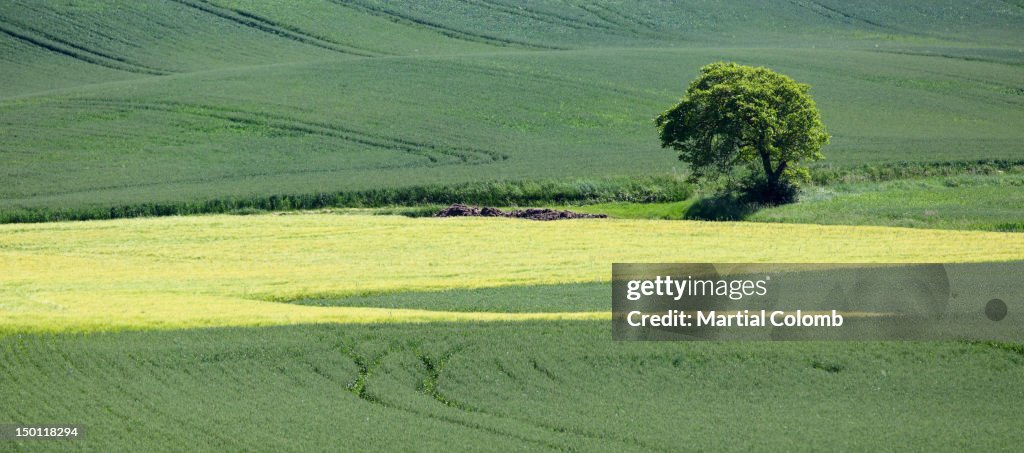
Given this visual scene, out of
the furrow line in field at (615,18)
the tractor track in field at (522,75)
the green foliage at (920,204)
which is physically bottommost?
the green foliage at (920,204)

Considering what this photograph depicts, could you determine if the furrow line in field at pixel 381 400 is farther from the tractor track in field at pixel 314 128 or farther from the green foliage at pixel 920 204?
the tractor track in field at pixel 314 128

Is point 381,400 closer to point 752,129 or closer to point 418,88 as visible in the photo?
point 752,129

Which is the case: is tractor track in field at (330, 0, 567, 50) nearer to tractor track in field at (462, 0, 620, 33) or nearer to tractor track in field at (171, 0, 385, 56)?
tractor track in field at (462, 0, 620, 33)

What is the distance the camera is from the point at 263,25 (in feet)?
278

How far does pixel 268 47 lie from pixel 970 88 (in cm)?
4417

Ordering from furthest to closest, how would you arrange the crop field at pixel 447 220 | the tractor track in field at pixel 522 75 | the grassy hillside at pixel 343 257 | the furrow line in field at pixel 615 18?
the furrow line in field at pixel 615 18
the tractor track in field at pixel 522 75
the grassy hillside at pixel 343 257
the crop field at pixel 447 220

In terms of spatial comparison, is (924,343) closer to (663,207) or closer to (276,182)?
(663,207)

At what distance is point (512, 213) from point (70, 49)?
44.9 meters

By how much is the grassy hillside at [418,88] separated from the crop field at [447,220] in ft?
0.92

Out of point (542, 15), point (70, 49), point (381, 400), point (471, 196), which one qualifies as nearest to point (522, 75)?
point (542, 15)

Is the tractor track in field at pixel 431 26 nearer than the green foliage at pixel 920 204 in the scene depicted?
No

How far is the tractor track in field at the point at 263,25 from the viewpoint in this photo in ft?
271

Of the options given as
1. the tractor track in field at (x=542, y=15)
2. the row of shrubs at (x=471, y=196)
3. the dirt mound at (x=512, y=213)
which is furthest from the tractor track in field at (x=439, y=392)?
the tractor track in field at (x=542, y=15)

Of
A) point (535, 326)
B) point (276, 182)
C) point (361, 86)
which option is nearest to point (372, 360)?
point (535, 326)
